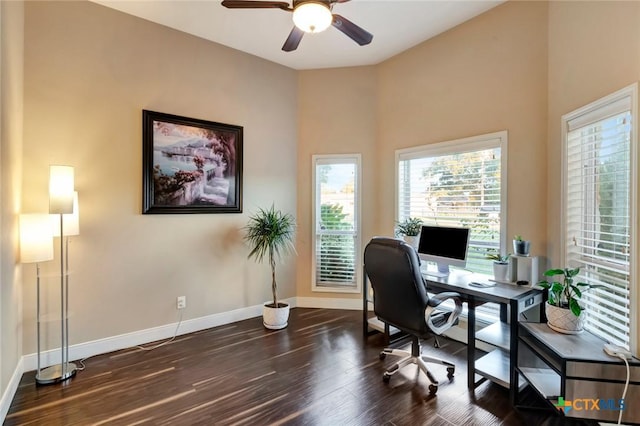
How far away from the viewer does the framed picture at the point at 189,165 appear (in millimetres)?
3111

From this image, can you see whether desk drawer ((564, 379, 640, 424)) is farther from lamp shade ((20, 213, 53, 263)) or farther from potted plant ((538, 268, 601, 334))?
lamp shade ((20, 213, 53, 263))

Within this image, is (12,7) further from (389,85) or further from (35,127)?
(389,85)

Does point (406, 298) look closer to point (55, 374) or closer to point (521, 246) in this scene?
point (521, 246)

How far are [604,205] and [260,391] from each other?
9.08 ft

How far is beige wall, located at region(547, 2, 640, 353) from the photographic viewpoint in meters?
1.86

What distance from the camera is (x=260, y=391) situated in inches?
92.3

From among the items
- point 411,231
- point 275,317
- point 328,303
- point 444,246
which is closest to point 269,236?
point 275,317

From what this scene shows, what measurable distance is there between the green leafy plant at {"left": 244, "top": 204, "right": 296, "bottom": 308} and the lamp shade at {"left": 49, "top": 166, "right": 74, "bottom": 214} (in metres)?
1.71

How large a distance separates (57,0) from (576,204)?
4.54 m

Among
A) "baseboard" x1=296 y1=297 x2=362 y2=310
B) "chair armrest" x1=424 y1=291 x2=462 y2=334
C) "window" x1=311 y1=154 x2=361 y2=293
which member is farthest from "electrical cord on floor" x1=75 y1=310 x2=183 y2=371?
"chair armrest" x1=424 y1=291 x2=462 y2=334

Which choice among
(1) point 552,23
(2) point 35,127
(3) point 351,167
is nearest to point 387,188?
(3) point 351,167

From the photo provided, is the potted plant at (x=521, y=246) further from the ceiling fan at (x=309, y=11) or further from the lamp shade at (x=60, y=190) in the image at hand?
the lamp shade at (x=60, y=190)

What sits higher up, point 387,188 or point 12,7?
point 12,7

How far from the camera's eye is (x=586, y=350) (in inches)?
70.3
